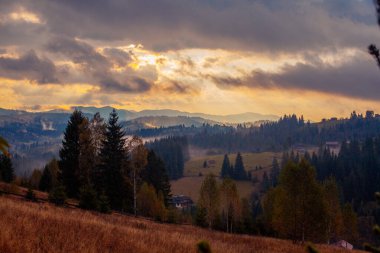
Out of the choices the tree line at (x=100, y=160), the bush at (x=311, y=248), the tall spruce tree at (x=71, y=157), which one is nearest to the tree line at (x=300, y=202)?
the tree line at (x=100, y=160)

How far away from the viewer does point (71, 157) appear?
55.9m

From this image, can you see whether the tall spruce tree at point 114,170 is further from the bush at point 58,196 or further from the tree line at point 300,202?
the tree line at point 300,202

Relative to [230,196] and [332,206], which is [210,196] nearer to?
[230,196]

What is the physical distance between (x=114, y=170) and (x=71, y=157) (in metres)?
6.62

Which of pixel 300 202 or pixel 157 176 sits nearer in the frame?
pixel 300 202

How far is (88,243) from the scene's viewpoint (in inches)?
416

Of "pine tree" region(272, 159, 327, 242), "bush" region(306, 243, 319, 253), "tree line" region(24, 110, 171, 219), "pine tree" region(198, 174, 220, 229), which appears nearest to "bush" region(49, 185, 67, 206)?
"tree line" region(24, 110, 171, 219)

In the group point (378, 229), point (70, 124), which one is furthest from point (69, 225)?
point (70, 124)

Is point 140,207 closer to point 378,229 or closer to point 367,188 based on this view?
point 378,229

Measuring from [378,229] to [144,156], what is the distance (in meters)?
50.9

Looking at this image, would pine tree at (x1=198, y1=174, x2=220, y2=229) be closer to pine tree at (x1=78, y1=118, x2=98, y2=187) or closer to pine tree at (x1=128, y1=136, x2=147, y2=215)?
pine tree at (x1=128, y1=136, x2=147, y2=215)

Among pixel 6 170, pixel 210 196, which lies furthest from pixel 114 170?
pixel 6 170

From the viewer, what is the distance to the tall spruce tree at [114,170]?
5522 cm

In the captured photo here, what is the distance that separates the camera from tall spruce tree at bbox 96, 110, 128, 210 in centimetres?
5522
